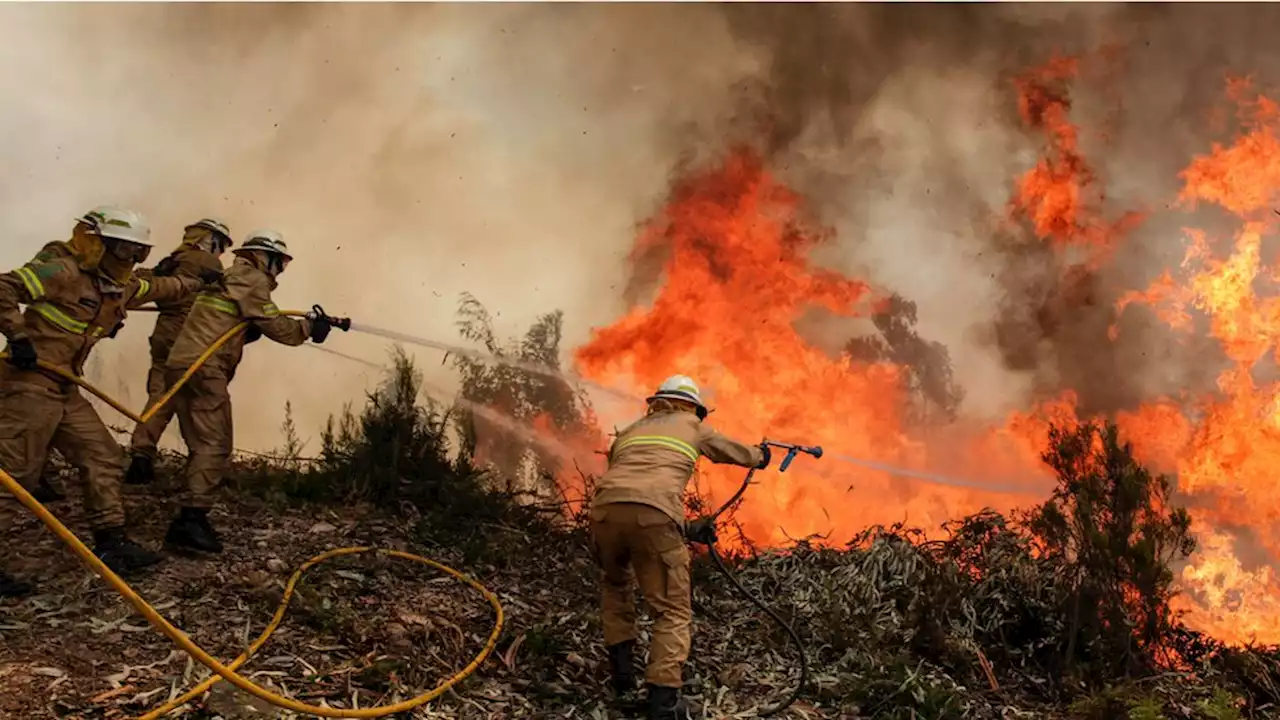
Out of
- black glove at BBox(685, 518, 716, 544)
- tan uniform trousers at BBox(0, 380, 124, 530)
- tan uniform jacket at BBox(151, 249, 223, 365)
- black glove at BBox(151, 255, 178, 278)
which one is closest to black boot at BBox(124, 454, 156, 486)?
tan uniform jacket at BBox(151, 249, 223, 365)

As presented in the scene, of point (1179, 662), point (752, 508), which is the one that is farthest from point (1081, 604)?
point (752, 508)

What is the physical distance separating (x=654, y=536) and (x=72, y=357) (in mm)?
4023

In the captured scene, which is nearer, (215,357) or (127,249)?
(127,249)

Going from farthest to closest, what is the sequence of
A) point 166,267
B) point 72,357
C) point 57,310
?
point 166,267 < point 72,357 < point 57,310

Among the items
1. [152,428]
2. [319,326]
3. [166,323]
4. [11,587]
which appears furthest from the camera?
[166,323]

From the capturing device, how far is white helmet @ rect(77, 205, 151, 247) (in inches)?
205

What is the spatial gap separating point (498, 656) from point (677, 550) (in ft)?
4.81

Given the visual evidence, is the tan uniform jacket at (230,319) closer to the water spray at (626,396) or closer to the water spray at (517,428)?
the water spray at (626,396)

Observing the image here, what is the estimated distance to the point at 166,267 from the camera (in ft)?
23.0

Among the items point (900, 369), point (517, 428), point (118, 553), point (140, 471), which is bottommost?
point (118, 553)

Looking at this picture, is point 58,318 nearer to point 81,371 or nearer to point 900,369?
point 81,371

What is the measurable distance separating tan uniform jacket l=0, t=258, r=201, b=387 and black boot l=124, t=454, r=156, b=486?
202cm

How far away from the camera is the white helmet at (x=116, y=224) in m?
5.21

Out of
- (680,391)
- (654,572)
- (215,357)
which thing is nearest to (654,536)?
(654,572)
